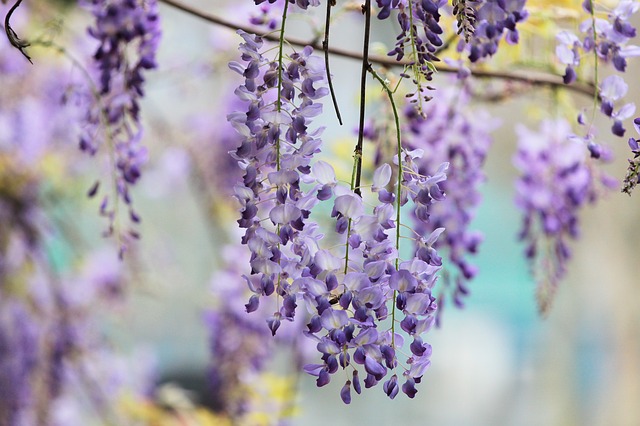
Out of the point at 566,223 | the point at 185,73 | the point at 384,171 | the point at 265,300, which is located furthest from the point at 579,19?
the point at 185,73

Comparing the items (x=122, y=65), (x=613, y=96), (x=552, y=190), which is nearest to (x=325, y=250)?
(x=613, y=96)

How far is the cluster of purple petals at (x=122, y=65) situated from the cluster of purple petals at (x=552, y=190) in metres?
0.49

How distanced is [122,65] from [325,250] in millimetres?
365

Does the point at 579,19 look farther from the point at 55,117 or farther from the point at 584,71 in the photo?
the point at 55,117

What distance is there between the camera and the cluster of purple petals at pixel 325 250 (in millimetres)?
448

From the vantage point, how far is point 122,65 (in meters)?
0.75

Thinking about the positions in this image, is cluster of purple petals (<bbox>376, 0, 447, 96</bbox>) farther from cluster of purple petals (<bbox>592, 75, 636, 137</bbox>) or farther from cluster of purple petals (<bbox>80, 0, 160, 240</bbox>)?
cluster of purple petals (<bbox>80, 0, 160, 240</bbox>)

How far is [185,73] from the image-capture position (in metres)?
1.87

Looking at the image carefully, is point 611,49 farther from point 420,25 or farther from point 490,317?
point 490,317

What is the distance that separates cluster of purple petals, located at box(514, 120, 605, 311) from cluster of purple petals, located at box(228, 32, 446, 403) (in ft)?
1.84

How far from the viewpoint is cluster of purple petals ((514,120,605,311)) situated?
104 centimetres

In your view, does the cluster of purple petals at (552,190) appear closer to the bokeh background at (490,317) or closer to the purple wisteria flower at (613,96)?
the purple wisteria flower at (613,96)

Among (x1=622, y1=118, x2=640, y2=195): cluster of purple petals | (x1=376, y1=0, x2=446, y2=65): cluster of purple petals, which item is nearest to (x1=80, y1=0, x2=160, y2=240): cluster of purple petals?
(x1=376, y1=0, x2=446, y2=65): cluster of purple petals

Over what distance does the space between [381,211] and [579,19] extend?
0.49 metres
